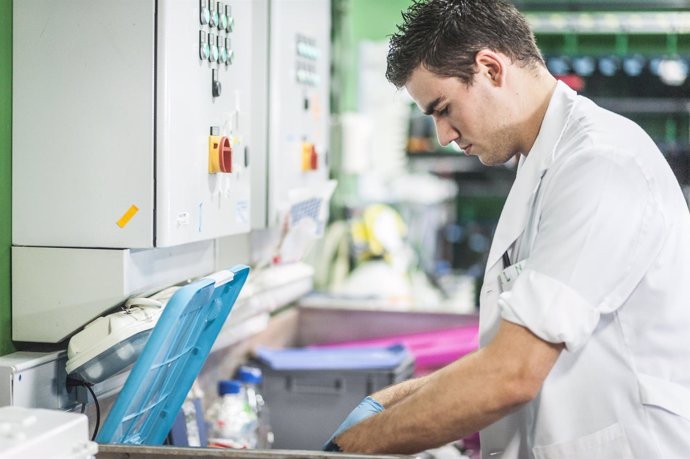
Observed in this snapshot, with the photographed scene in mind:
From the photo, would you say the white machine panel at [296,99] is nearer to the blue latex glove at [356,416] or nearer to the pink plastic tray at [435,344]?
the pink plastic tray at [435,344]

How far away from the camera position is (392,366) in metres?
2.96

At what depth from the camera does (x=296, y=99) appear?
286 cm

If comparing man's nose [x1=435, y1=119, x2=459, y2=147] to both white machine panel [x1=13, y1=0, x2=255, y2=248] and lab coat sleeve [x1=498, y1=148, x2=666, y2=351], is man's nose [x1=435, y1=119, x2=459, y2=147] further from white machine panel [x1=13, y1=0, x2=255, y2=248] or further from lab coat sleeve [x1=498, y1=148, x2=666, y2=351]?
white machine panel [x1=13, y1=0, x2=255, y2=248]

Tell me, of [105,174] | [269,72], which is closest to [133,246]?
[105,174]

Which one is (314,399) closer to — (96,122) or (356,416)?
(356,416)

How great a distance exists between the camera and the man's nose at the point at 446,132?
180 centimetres

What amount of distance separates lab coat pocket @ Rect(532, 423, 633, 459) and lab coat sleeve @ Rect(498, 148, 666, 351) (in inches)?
9.5

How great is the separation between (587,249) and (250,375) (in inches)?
63.3

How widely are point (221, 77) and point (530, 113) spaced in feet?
2.43

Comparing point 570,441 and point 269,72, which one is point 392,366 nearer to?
point 269,72

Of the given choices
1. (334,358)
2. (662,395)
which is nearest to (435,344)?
(334,358)

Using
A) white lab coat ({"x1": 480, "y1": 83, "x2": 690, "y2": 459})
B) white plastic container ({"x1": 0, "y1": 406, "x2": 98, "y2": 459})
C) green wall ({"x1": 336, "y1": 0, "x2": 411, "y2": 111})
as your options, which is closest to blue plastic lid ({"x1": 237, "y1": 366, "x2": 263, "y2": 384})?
white lab coat ({"x1": 480, "y1": 83, "x2": 690, "y2": 459})

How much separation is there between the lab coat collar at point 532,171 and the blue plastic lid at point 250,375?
1.30 metres

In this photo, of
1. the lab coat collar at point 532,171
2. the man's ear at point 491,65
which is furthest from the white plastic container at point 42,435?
the man's ear at point 491,65
